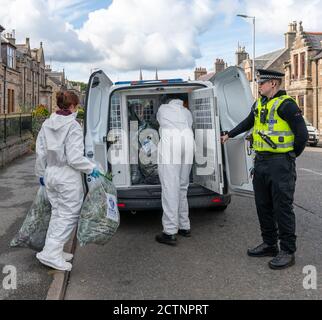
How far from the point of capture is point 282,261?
455 centimetres

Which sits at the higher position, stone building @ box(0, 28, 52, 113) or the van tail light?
stone building @ box(0, 28, 52, 113)

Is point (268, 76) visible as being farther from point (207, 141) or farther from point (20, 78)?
point (20, 78)

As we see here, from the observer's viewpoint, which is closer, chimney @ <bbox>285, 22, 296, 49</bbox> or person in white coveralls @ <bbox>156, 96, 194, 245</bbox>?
person in white coveralls @ <bbox>156, 96, 194, 245</bbox>

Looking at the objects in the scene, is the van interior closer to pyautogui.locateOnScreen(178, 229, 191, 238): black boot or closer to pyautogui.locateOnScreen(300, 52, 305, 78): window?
pyautogui.locateOnScreen(178, 229, 191, 238): black boot

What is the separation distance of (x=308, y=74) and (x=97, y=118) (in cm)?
3152

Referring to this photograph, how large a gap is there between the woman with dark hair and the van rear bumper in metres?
1.37

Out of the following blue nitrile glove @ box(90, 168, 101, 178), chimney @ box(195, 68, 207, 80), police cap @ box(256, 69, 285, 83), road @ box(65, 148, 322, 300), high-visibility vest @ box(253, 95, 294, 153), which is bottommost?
road @ box(65, 148, 322, 300)

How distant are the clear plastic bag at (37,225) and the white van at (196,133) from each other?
0.99 meters

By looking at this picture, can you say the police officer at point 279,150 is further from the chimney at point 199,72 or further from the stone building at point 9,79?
the chimney at point 199,72

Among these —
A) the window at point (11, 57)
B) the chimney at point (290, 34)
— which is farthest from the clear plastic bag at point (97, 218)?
the chimney at point (290, 34)

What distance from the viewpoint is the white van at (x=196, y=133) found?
5.55 m

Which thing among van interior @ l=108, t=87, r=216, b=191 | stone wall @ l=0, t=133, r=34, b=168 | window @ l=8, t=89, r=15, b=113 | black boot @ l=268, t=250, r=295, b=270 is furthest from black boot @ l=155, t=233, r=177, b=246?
window @ l=8, t=89, r=15, b=113

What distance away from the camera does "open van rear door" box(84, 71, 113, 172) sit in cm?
551
